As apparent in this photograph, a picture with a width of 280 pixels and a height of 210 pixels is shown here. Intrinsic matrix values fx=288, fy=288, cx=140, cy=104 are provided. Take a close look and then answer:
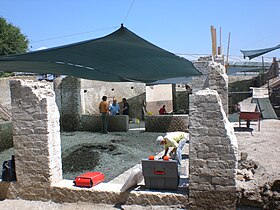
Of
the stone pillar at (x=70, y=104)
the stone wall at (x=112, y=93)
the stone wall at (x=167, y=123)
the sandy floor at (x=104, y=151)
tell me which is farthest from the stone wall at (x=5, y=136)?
the stone wall at (x=112, y=93)

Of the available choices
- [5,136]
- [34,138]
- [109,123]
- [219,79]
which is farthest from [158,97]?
[34,138]

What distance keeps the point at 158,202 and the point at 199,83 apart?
5.40 meters

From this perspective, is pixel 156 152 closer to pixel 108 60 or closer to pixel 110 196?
pixel 108 60

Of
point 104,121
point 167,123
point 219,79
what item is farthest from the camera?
point 104,121

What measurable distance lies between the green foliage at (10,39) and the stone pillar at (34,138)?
57.4 feet

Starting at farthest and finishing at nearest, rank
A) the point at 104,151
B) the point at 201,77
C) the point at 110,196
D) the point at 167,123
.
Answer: the point at 167,123
the point at 201,77
the point at 104,151
the point at 110,196

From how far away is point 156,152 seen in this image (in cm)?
794

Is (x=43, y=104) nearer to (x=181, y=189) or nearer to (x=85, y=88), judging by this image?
(x=181, y=189)

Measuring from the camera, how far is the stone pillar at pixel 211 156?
3773 mm

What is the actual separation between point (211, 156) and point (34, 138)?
2.65m

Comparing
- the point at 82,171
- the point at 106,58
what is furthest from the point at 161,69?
the point at 82,171

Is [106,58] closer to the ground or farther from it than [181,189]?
farther from it

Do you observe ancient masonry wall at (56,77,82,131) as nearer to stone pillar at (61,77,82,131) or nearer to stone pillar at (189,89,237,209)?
stone pillar at (61,77,82,131)

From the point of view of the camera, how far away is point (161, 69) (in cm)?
718
